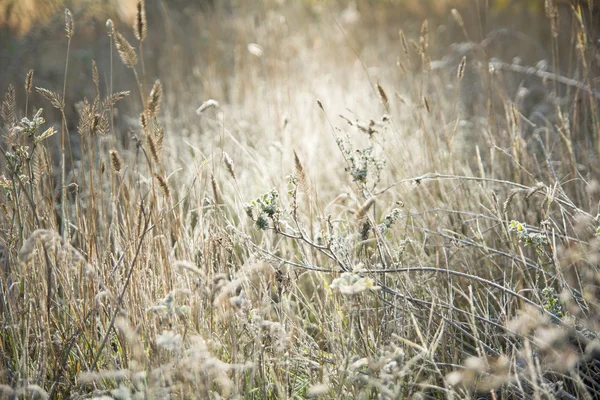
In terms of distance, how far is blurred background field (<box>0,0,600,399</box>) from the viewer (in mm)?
1155

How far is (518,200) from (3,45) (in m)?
4.90

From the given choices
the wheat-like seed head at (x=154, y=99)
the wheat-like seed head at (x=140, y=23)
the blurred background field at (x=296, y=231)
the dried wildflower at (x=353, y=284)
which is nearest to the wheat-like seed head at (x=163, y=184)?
the blurred background field at (x=296, y=231)

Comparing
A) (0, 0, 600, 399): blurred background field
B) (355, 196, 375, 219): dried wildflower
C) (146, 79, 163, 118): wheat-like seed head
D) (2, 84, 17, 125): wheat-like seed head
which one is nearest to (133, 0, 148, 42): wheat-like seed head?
(0, 0, 600, 399): blurred background field

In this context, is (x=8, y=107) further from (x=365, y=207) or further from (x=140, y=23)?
(x=365, y=207)

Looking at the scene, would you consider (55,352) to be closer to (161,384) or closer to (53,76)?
(161,384)

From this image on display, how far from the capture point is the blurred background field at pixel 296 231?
1155mm

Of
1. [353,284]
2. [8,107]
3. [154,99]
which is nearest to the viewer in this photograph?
Answer: [353,284]

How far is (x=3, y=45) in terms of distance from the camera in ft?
15.5

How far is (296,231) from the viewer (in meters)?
1.40

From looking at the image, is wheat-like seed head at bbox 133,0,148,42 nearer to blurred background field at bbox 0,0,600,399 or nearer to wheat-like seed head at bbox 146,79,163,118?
blurred background field at bbox 0,0,600,399

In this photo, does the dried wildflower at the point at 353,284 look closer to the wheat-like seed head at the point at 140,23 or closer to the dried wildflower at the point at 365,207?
the dried wildflower at the point at 365,207

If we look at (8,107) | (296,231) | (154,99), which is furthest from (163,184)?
(8,107)

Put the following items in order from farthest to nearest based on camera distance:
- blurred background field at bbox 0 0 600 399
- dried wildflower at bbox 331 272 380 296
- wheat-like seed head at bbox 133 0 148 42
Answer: wheat-like seed head at bbox 133 0 148 42, blurred background field at bbox 0 0 600 399, dried wildflower at bbox 331 272 380 296

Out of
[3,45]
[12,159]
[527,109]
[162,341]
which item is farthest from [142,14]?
[3,45]
